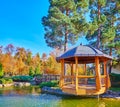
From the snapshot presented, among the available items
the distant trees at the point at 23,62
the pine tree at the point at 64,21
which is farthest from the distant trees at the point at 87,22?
the distant trees at the point at 23,62

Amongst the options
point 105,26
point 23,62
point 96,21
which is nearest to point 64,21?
point 96,21

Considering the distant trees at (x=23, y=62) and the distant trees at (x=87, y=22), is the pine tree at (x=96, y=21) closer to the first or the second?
the distant trees at (x=87, y=22)

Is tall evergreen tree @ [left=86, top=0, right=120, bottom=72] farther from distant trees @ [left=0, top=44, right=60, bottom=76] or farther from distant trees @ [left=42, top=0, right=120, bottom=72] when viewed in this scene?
distant trees @ [left=0, top=44, right=60, bottom=76]

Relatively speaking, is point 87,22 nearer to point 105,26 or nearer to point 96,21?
point 96,21

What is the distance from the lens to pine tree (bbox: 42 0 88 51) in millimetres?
28156

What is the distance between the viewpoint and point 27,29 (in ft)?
157

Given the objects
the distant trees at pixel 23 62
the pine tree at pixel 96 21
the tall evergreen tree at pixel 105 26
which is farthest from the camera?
the distant trees at pixel 23 62

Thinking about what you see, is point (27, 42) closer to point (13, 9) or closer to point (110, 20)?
point (13, 9)

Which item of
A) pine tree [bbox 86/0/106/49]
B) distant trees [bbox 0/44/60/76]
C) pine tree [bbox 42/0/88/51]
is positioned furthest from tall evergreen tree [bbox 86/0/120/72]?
distant trees [bbox 0/44/60/76]

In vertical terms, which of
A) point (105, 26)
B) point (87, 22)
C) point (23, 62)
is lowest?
point (23, 62)

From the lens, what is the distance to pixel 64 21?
27.8m

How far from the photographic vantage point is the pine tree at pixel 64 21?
2816 cm

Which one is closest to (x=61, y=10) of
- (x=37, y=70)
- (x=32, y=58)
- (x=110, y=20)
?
(x=110, y=20)

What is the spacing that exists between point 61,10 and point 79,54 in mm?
14054
